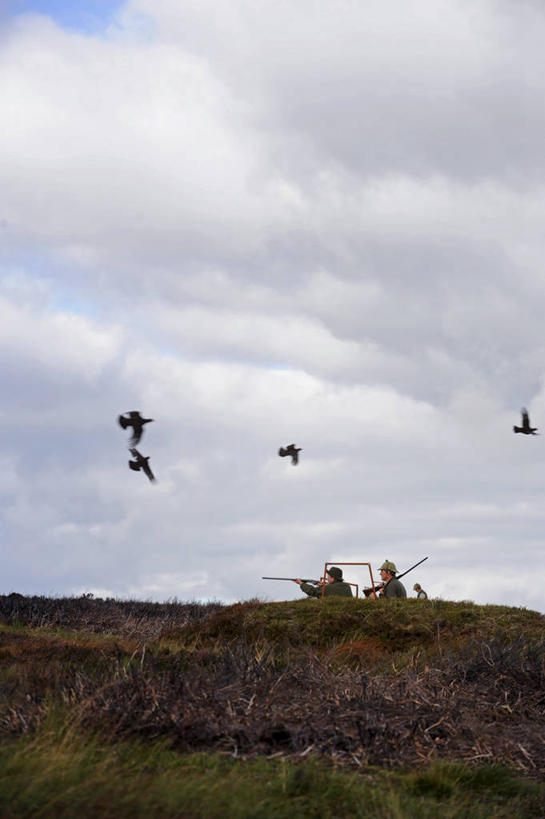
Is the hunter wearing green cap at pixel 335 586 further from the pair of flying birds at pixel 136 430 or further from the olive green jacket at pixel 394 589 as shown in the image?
the pair of flying birds at pixel 136 430

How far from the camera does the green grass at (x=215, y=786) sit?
22.7ft

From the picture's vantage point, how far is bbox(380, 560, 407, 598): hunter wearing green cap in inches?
915

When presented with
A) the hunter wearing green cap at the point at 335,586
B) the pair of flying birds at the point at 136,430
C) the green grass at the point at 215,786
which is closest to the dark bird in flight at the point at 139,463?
the pair of flying birds at the point at 136,430

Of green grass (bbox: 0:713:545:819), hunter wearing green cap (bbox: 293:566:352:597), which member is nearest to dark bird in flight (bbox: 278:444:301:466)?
hunter wearing green cap (bbox: 293:566:352:597)

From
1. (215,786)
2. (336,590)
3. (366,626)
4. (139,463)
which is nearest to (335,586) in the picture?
(336,590)

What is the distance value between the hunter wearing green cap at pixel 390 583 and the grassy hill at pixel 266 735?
259 inches

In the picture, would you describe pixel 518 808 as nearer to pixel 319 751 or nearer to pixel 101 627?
pixel 319 751

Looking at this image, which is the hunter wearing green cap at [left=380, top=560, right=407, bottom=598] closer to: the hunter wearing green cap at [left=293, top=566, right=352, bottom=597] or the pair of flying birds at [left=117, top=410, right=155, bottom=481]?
the hunter wearing green cap at [left=293, top=566, right=352, bottom=597]

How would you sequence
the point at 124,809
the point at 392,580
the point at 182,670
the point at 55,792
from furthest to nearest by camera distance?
the point at 392,580, the point at 182,670, the point at 55,792, the point at 124,809

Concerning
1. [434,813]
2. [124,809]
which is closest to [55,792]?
[124,809]

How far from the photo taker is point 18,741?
8969 millimetres

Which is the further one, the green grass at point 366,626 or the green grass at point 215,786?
the green grass at point 366,626

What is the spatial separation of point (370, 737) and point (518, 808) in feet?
5.77

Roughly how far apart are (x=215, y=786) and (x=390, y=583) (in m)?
16.4
